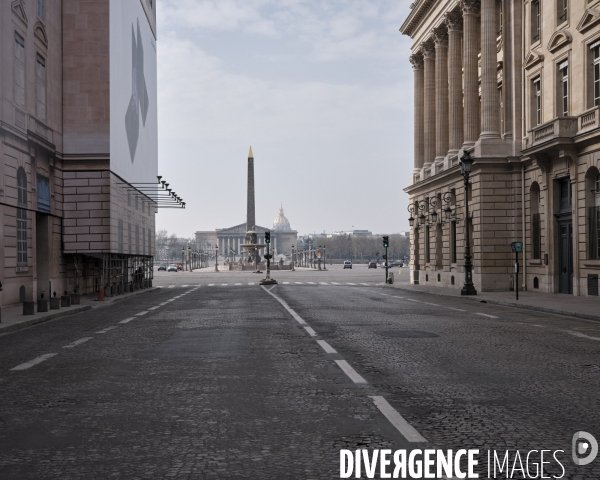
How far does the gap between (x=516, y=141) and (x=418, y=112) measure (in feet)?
62.4

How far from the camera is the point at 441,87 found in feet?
173

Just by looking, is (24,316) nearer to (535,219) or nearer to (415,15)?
(535,219)

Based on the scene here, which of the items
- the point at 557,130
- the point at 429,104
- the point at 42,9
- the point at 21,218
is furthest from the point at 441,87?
the point at 21,218

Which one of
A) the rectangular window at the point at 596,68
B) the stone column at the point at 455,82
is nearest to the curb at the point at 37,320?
the rectangular window at the point at 596,68

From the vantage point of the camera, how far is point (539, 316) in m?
22.6

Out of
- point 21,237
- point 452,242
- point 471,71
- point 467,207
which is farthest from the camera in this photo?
point 452,242

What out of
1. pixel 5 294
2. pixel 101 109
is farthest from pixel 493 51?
pixel 5 294

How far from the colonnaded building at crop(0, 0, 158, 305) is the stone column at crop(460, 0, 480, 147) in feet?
63.3

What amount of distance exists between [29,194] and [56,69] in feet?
24.4

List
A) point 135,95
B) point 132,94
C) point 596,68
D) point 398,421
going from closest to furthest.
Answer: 1. point 398,421
2. point 596,68
3. point 132,94
4. point 135,95

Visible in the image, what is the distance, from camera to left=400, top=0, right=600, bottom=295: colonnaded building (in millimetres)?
32938

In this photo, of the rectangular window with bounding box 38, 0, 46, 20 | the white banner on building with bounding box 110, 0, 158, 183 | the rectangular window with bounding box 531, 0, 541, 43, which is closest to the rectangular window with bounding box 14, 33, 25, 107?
the rectangular window with bounding box 38, 0, 46, 20

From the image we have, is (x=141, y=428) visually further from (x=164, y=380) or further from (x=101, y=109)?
(x=101, y=109)

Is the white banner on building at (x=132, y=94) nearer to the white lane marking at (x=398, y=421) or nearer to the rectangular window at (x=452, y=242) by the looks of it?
the rectangular window at (x=452, y=242)
